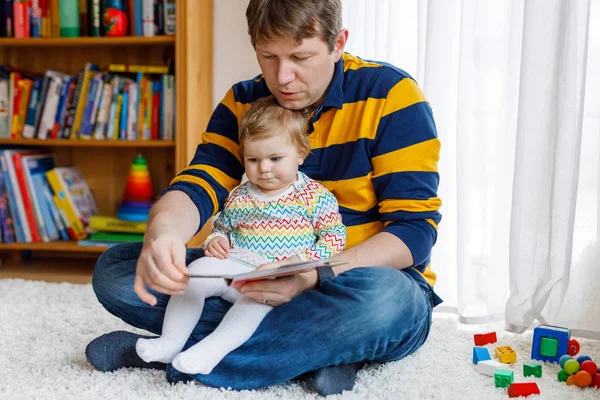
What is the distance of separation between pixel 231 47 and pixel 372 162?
3.62ft

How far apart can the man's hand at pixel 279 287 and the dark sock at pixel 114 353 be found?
0.27 metres

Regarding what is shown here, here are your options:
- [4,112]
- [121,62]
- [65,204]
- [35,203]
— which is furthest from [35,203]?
[121,62]

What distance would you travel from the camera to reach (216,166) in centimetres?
149

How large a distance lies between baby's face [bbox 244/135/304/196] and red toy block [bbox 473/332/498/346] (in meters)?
0.61

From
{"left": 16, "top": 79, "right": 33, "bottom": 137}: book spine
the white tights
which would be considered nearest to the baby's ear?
the white tights

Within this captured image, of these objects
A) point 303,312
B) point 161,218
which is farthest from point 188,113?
point 303,312

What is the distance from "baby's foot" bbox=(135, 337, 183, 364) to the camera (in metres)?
1.18

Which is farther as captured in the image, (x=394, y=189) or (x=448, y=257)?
(x=448, y=257)

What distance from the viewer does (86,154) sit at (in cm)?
265

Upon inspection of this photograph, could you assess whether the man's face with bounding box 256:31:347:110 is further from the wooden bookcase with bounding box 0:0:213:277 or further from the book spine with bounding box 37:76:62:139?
the book spine with bounding box 37:76:62:139

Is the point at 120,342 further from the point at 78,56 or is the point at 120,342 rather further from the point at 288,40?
the point at 78,56

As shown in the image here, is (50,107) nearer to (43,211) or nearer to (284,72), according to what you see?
(43,211)

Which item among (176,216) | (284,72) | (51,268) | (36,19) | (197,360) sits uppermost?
(36,19)

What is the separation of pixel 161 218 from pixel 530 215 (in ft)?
3.19
